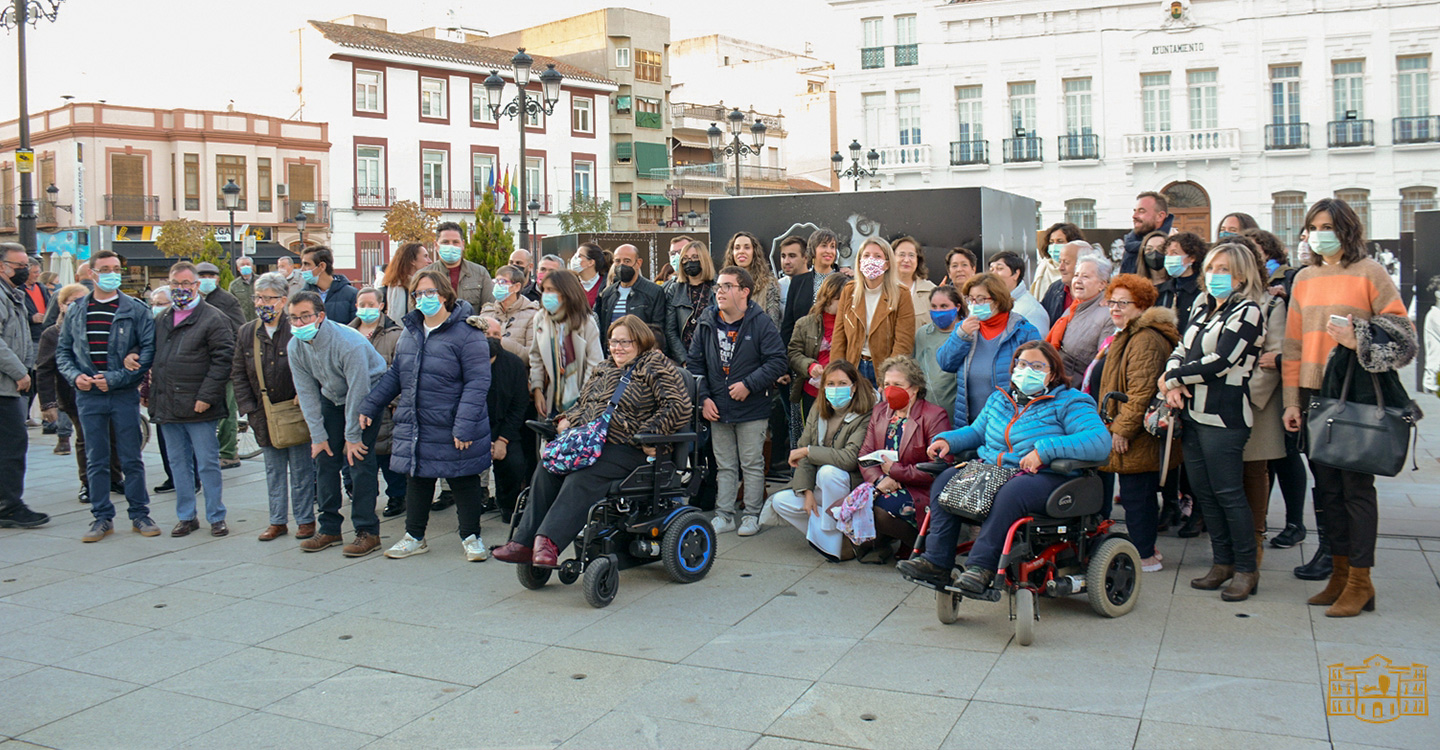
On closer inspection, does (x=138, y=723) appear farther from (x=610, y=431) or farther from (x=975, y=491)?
(x=975, y=491)

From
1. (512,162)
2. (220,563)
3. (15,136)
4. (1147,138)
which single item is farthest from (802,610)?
(15,136)

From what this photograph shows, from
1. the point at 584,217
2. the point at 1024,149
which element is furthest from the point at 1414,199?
the point at 584,217

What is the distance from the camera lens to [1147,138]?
36312mm

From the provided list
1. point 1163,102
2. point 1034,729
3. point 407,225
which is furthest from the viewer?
point 407,225

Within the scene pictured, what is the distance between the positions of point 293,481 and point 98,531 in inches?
63.3

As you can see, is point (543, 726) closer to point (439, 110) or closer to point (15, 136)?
point (439, 110)

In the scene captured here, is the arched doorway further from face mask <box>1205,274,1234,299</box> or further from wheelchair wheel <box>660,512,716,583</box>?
wheelchair wheel <box>660,512,716,583</box>

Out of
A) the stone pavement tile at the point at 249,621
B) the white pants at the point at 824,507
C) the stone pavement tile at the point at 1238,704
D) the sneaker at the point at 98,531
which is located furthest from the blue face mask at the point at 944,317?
the sneaker at the point at 98,531

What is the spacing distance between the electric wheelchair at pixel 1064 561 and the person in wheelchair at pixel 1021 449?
6 centimetres

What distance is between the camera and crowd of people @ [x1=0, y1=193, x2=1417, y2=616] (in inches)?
231

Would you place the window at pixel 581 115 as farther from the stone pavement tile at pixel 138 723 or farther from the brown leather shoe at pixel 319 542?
the stone pavement tile at pixel 138 723

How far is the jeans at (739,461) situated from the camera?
25.9 ft

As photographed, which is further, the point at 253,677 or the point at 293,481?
the point at 293,481

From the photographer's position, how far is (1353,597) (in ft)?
18.4
